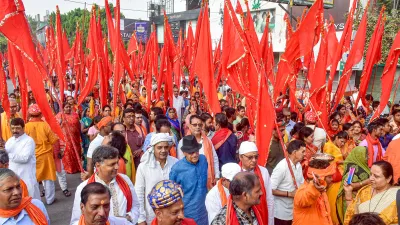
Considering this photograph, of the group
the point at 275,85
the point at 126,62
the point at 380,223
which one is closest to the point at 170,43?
the point at 126,62

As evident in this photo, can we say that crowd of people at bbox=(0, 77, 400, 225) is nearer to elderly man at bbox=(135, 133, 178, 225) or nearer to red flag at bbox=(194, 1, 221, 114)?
elderly man at bbox=(135, 133, 178, 225)

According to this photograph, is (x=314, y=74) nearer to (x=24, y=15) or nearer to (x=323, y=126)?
(x=323, y=126)

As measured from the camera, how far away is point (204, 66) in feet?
19.2

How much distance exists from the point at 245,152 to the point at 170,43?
6.22 m

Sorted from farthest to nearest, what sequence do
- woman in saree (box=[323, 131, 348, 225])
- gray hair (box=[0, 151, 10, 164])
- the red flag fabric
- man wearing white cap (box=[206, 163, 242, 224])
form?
woman in saree (box=[323, 131, 348, 225]) < the red flag fabric < gray hair (box=[0, 151, 10, 164]) < man wearing white cap (box=[206, 163, 242, 224])

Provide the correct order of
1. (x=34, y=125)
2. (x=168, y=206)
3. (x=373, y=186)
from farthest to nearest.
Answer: (x=34, y=125)
(x=373, y=186)
(x=168, y=206)

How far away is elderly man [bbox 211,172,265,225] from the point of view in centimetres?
249

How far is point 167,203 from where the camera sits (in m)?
2.22

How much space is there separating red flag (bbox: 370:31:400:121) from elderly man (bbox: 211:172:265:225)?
4.73 metres

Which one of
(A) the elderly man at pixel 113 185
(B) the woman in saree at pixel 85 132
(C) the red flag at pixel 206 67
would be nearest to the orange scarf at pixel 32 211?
(A) the elderly man at pixel 113 185

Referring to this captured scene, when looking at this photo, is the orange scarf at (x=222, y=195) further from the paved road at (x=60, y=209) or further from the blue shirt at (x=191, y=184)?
the paved road at (x=60, y=209)

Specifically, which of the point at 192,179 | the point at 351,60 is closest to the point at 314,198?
the point at 192,179

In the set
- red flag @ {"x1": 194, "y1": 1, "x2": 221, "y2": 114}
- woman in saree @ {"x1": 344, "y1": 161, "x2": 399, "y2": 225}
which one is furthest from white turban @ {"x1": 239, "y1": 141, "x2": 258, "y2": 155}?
red flag @ {"x1": 194, "y1": 1, "x2": 221, "y2": 114}

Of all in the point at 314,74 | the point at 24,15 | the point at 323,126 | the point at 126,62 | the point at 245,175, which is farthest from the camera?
the point at 126,62
